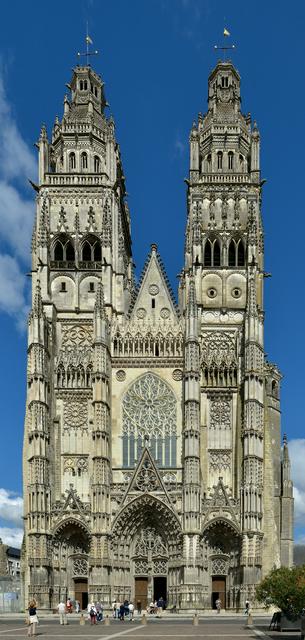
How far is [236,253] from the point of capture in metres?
67.8

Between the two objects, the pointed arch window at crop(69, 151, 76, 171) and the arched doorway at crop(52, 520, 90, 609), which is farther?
the pointed arch window at crop(69, 151, 76, 171)

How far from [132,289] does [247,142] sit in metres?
15.4

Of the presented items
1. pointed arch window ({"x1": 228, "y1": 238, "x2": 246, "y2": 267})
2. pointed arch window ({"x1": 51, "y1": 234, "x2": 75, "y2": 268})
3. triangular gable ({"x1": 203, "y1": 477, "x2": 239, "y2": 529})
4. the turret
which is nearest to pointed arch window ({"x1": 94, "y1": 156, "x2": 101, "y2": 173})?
pointed arch window ({"x1": 51, "y1": 234, "x2": 75, "y2": 268})

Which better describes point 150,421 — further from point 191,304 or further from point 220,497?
point 191,304

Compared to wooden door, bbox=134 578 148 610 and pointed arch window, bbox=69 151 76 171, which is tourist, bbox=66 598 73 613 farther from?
pointed arch window, bbox=69 151 76 171

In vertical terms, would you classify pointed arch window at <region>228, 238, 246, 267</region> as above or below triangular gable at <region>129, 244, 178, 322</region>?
above

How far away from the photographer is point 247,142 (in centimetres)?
7244

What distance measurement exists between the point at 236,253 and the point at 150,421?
14556mm

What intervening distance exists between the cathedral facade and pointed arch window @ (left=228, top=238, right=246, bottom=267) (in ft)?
0.35

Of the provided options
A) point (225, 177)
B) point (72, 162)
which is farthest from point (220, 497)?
point (72, 162)

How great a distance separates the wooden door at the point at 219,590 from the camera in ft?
199

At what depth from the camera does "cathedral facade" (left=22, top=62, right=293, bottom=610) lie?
195 feet

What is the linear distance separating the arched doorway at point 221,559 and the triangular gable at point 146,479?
406 cm

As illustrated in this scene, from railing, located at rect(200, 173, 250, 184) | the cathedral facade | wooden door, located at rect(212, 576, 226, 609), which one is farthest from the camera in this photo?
railing, located at rect(200, 173, 250, 184)
